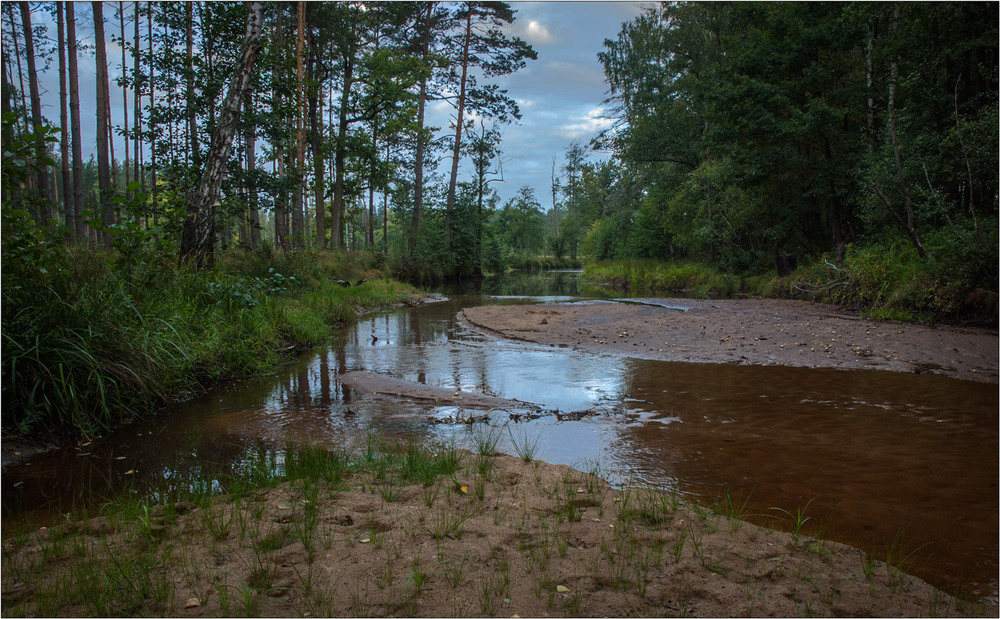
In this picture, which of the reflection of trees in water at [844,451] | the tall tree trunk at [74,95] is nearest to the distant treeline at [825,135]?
the reflection of trees in water at [844,451]

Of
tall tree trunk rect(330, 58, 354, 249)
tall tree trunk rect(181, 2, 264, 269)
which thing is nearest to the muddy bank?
tall tree trunk rect(181, 2, 264, 269)

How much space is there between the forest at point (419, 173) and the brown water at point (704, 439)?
0.85 metres

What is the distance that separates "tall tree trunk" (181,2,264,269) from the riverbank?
7.33 m

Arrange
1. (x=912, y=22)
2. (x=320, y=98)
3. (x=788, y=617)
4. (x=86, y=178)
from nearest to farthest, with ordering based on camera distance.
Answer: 1. (x=788, y=617)
2. (x=912, y=22)
3. (x=320, y=98)
4. (x=86, y=178)

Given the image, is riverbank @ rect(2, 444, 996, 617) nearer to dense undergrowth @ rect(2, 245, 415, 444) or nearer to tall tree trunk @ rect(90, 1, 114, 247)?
dense undergrowth @ rect(2, 245, 415, 444)

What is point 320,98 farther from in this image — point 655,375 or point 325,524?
point 325,524

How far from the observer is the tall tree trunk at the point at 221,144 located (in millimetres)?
9312

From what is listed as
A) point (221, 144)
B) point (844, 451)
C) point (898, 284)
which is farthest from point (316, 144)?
point (844, 451)

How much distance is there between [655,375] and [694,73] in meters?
20.2

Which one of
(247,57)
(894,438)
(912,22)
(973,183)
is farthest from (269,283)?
(912,22)

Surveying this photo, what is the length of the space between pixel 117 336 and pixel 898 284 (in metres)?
13.5

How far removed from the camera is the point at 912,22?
12484 millimetres

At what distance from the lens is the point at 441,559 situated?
7.72 ft

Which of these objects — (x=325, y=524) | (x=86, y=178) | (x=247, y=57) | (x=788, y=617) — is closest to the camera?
(x=788, y=617)
